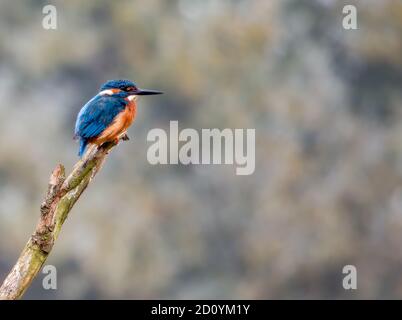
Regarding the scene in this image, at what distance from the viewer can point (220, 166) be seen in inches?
670

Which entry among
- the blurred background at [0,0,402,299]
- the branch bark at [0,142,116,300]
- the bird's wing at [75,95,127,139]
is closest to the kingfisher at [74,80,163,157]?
the bird's wing at [75,95,127,139]

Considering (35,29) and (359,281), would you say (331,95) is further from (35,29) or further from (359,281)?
(35,29)

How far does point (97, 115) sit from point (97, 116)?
2 centimetres

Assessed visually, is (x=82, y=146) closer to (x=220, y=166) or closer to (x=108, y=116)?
(x=108, y=116)

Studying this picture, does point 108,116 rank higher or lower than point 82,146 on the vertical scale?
higher

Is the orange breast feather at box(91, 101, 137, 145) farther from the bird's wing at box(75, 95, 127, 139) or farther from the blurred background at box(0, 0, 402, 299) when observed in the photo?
the blurred background at box(0, 0, 402, 299)

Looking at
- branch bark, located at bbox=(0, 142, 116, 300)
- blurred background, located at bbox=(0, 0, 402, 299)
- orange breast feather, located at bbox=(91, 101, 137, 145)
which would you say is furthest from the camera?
blurred background, located at bbox=(0, 0, 402, 299)

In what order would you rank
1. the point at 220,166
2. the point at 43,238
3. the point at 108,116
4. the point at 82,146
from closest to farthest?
the point at 43,238 → the point at 82,146 → the point at 108,116 → the point at 220,166

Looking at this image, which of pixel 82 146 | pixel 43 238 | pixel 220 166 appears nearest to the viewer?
pixel 43 238

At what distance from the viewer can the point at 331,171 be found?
17.5m

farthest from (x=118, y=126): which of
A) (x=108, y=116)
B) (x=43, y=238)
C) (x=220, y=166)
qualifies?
(x=220, y=166)

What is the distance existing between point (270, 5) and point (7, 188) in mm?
5747

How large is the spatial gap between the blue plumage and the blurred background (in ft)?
33.9

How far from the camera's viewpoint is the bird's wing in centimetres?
492
